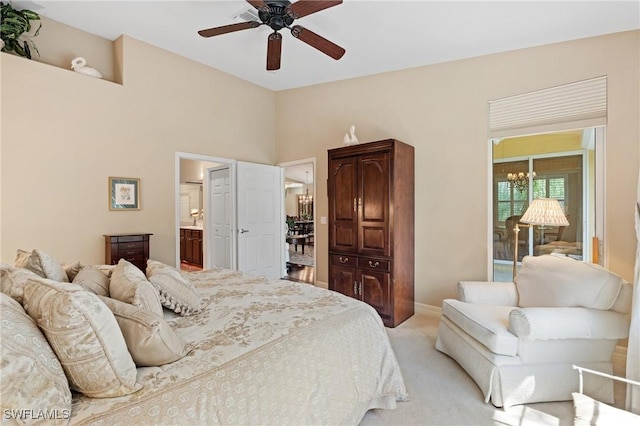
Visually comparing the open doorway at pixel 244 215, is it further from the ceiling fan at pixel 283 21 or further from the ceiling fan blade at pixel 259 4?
the ceiling fan blade at pixel 259 4

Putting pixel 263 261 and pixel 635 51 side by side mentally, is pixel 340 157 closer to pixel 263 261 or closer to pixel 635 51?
pixel 263 261

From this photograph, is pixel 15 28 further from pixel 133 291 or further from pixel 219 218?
pixel 133 291

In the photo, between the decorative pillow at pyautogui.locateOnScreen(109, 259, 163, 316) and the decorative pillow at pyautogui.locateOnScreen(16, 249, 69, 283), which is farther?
the decorative pillow at pyautogui.locateOnScreen(16, 249, 69, 283)

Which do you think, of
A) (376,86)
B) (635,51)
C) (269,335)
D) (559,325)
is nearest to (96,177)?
(269,335)

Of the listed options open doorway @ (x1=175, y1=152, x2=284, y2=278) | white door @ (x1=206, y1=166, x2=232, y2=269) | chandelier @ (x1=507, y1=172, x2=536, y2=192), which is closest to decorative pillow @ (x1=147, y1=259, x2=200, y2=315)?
open doorway @ (x1=175, y1=152, x2=284, y2=278)

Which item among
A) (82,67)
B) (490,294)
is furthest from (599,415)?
(82,67)

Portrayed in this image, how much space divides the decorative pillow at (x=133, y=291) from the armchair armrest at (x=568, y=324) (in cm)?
218

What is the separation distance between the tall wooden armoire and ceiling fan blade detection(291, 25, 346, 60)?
43.0 inches

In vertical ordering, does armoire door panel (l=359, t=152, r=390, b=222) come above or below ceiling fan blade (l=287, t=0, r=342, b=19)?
below

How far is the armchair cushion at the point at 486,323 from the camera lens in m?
2.06

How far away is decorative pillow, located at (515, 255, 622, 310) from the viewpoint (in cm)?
209

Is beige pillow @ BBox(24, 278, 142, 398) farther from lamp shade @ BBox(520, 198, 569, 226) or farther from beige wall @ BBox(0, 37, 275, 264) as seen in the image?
lamp shade @ BBox(520, 198, 569, 226)

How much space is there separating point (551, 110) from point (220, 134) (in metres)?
4.11

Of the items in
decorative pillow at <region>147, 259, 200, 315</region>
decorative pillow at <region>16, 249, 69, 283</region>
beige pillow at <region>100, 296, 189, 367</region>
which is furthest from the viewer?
decorative pillow at <region>147, 259, 200, 315</region>
